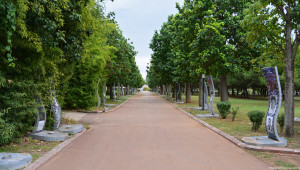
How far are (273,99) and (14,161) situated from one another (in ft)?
23.5

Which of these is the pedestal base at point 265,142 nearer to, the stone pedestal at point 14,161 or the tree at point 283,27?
the tree at point 283,27

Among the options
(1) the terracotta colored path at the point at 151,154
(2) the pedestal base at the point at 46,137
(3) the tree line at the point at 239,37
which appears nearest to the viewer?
(1) the terracotta colored path at the point at 151,154

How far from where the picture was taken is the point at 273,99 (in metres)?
7.79

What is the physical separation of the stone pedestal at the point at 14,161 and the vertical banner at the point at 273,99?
657cm

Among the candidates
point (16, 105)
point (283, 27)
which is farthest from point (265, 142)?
point (16, 105)

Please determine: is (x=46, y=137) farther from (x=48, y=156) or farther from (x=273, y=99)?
(x=273, y=99)

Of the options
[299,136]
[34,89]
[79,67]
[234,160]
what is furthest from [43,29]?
[79,67]

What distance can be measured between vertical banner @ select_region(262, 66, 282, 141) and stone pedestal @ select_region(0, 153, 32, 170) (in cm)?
657

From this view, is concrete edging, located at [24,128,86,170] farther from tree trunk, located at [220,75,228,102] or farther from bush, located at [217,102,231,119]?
tree trunk, located at [220,75,228,102]

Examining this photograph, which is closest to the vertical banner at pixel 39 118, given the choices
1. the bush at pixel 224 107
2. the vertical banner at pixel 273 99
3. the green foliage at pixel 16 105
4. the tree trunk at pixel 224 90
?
the green foliage at pixel 16 105

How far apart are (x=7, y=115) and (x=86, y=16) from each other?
Answer: 4.09m

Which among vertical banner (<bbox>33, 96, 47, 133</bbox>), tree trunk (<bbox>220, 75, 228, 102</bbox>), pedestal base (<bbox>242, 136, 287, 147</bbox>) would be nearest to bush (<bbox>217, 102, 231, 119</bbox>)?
tree trunk (<bbox>220, 75, 228, 102</bbox>)

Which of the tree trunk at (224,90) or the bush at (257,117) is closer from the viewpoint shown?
the bush at (257,117)

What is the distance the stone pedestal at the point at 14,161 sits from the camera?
16.0 ft
